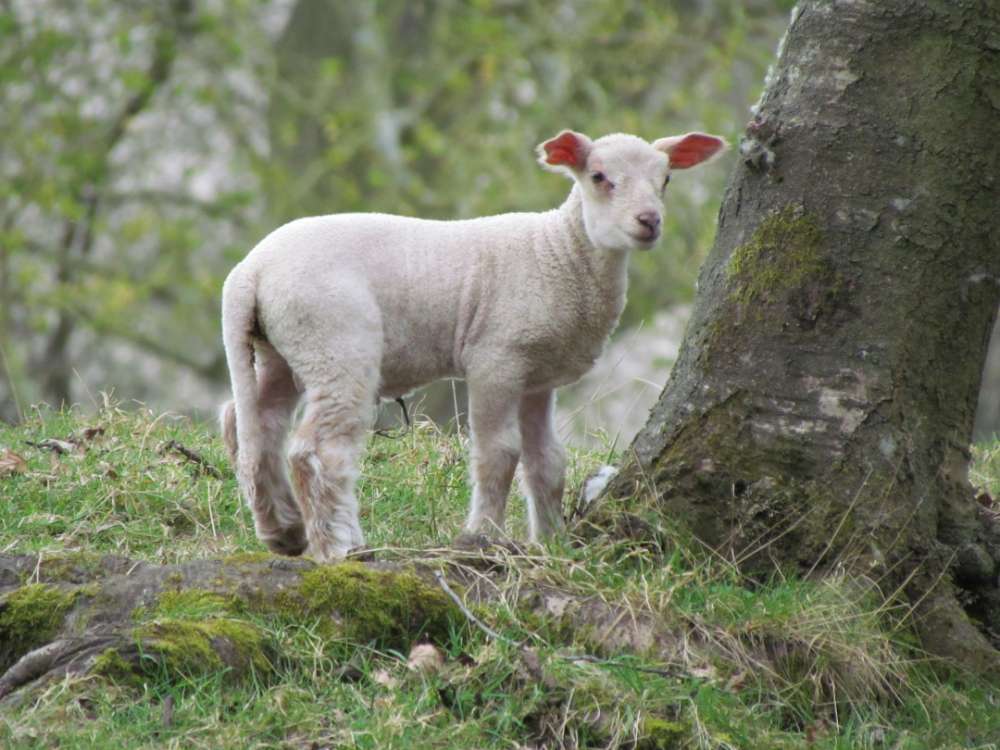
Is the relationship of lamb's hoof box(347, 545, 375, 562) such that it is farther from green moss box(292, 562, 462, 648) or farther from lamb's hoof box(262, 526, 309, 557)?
lamb's hoof box(262, 526, 309, 557)

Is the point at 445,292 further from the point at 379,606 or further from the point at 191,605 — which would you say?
the point at 191,605

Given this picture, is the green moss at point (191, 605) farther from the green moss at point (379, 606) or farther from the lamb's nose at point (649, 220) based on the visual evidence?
the lamb's nose at point (649, 220)

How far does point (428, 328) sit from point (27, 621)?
81.4 inches

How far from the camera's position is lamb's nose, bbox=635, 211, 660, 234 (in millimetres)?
5945

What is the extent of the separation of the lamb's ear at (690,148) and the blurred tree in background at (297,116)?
9000 mm

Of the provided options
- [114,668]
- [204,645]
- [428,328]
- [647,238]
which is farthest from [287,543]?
[647,238]

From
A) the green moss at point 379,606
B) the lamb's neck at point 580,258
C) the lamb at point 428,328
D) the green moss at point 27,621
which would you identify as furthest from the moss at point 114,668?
the lamb's neck at point 580,258

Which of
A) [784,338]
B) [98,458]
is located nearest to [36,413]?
[98,458]

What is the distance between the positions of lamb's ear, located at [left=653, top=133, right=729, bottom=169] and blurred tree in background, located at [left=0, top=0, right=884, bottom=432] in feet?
29.5

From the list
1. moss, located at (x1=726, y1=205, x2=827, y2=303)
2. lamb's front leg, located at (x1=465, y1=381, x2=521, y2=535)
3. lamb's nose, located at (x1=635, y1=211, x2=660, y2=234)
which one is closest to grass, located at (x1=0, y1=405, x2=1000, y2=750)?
lamb's front leg, located at (x1=465, y1=381, x2=521, y2=535)

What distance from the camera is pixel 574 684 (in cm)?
441

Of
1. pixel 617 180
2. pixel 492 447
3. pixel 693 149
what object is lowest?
pixel 492 447

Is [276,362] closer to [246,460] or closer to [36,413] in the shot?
[246,460]

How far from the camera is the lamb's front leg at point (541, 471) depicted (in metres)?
6.15
